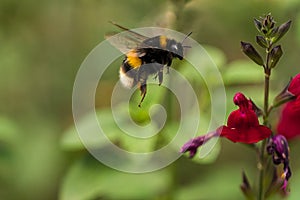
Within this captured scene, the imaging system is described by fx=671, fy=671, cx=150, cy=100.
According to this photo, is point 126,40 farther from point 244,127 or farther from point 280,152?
point 280,152

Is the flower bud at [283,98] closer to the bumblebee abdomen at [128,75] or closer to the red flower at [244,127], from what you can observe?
the red flower at [244,127]

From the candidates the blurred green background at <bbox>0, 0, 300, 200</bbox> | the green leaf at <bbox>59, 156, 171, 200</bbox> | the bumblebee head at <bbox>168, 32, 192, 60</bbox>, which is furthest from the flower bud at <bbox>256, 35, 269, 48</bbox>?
the green leaf at <bbox>59, 156, 171, 200</bbox>

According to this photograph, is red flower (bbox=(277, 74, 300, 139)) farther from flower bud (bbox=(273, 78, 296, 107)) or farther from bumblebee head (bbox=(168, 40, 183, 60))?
bumblebee head (bbox=(168, 40, 183, 60))

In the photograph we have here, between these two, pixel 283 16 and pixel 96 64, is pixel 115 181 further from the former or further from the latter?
pixel 283 16

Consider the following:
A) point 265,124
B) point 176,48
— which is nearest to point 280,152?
point 265,124

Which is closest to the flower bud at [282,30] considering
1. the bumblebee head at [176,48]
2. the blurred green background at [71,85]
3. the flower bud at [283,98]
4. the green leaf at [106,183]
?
the flower bud at [283,98]

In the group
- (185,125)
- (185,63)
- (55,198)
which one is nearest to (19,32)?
(55,198)
